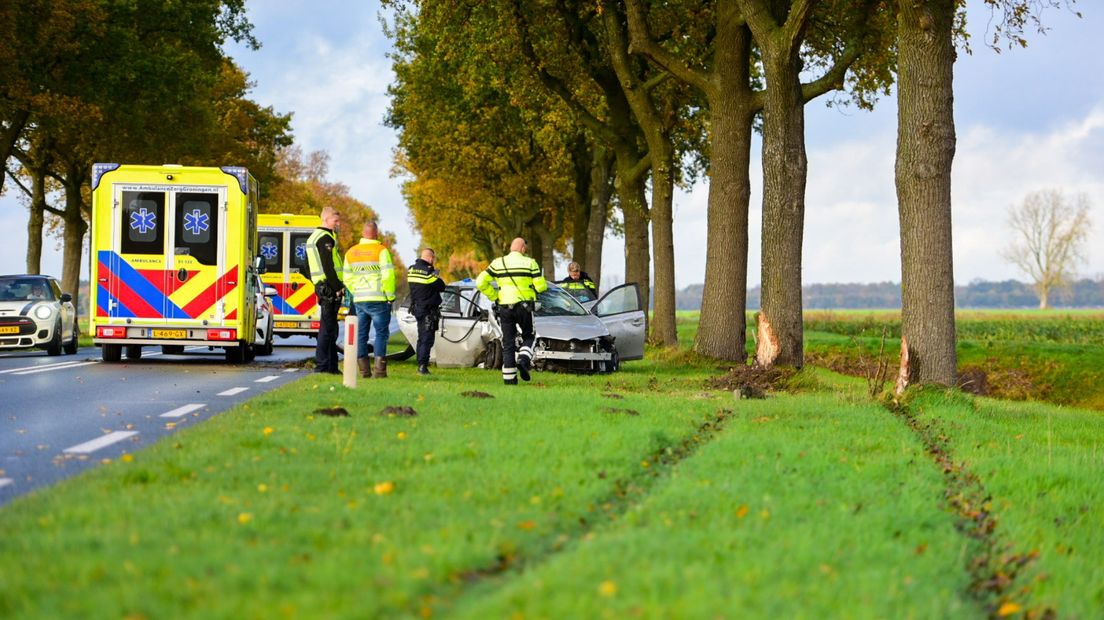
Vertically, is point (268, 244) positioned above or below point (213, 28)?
below

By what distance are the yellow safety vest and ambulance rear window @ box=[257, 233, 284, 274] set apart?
1407 centimetres

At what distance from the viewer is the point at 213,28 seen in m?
37.1

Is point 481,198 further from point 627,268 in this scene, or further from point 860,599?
point 860,599

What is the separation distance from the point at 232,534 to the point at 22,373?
13715mm

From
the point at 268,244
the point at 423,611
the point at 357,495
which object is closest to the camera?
the point at 423,611

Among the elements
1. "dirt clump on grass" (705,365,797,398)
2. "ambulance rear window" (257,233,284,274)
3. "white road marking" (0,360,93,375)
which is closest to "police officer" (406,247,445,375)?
"dirt clump on grass" (705,365,797,398)

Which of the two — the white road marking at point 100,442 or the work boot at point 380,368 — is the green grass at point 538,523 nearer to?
the white road marking at point 100,442

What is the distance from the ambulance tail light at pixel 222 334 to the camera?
66.3ft

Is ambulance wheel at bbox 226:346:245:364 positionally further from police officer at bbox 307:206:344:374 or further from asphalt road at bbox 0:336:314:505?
police officer at bbox 307:206:344:374

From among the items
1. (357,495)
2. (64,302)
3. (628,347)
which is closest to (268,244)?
(64,302)

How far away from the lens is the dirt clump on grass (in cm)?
1716

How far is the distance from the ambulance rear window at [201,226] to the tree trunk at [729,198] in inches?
327

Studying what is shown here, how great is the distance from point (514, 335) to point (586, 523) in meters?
10.3

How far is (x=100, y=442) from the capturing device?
9664 millimetres
